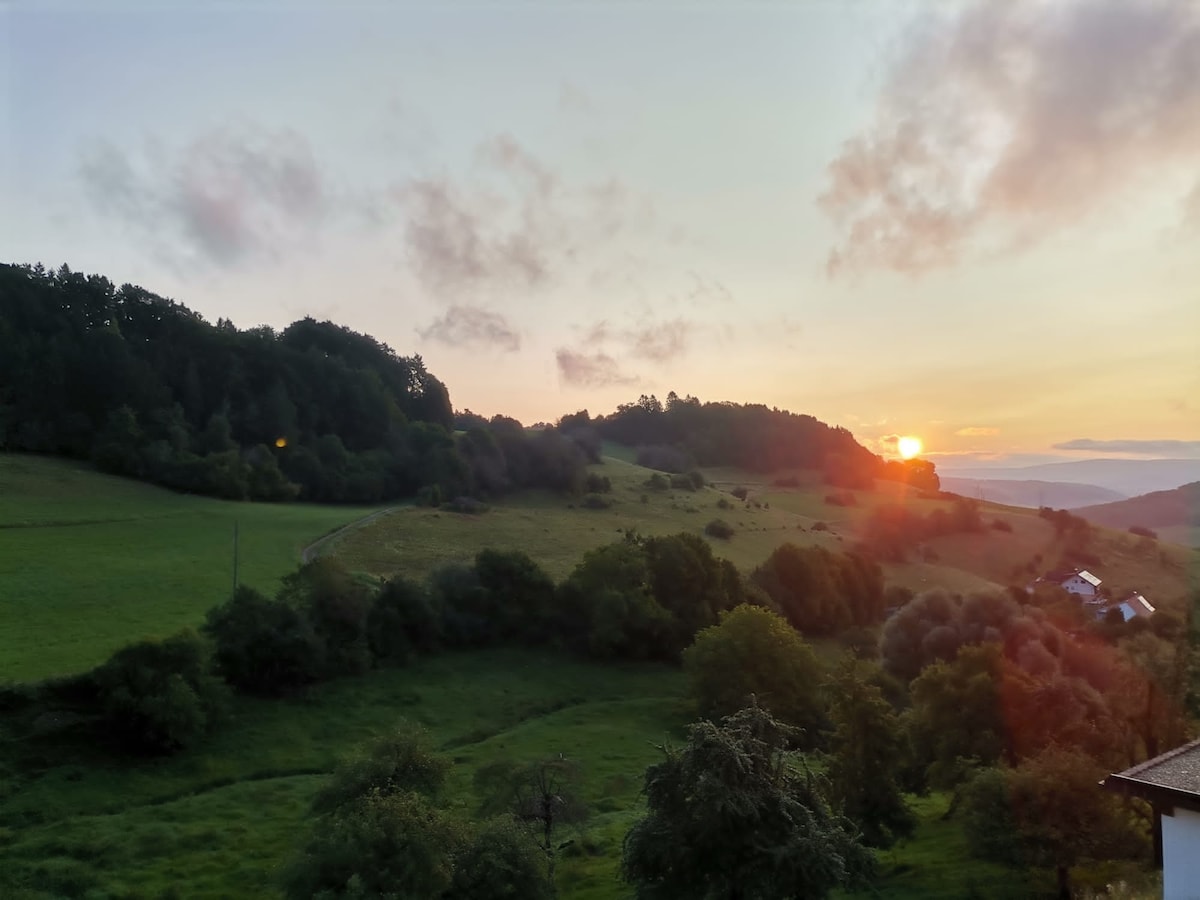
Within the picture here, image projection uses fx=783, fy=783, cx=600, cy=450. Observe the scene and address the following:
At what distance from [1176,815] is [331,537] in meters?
64.6

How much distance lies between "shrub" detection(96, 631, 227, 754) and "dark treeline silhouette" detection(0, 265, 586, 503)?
48178mm

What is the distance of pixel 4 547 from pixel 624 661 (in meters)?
42.0

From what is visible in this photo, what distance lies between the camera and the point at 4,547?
51250 mm

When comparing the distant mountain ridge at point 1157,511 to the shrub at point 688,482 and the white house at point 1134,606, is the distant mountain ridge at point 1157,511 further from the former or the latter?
the shrub at point 688,482

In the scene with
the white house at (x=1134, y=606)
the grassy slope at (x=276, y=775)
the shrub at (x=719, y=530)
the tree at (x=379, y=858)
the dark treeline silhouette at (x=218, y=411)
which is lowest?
the grassy slope at (x=276, y=775)

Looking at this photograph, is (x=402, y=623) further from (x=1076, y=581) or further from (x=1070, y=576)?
(x=1070, y=576)

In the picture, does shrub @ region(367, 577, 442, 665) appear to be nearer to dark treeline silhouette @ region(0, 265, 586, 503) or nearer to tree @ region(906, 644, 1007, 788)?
tree @ region(906, 644, 1007, 788)

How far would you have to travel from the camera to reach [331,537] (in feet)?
224

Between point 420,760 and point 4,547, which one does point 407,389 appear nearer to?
point 4,547

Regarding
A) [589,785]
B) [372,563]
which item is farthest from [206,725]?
[372,563]

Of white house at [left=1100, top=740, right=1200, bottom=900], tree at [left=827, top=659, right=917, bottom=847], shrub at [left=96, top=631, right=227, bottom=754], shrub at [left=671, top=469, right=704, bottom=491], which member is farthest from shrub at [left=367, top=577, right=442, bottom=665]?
shrub at [left=671, top=469, right=704, bottom=491]

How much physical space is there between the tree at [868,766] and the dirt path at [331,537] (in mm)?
39825

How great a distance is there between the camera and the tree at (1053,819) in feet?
68.5

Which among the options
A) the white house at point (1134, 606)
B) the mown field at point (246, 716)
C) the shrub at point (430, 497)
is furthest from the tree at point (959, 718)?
the shrub at point (430, 497)
